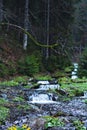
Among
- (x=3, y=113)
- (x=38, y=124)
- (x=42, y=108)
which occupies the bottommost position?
(x=42, y=108)

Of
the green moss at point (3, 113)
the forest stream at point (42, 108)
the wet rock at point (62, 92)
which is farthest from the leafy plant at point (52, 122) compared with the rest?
the wet rock at point (62, 92)

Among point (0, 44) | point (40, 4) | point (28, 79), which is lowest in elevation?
→ point (28, 79)

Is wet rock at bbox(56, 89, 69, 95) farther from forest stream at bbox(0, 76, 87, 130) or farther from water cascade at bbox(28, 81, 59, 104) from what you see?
water cascade at bbox(28, 81, 59, 104)

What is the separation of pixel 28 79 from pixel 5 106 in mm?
12424

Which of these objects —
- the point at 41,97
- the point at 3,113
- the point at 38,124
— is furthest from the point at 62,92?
the point at 38,124

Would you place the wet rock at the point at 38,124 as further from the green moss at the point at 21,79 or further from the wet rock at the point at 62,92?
the green moss at the point at 21,79

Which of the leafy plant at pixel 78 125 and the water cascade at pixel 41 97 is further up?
the leafy plant at pixel 78 125

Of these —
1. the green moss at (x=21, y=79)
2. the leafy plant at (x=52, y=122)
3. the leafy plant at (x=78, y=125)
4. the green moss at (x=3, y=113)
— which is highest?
the leafy plant at (x=52, y=122)

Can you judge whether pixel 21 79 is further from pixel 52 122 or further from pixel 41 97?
pixel 52 122

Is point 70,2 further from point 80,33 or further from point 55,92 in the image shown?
point 80,33

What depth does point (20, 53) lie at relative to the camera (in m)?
33.9

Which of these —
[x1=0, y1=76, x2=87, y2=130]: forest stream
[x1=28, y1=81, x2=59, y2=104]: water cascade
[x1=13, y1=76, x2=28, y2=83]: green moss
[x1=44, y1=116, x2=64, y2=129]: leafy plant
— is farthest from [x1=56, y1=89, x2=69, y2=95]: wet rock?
[x1=44, y1=116, x2=64, y2=129]: leafy plant

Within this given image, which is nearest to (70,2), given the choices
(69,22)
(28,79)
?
A: (69,22)

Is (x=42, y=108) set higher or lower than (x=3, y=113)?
lower
